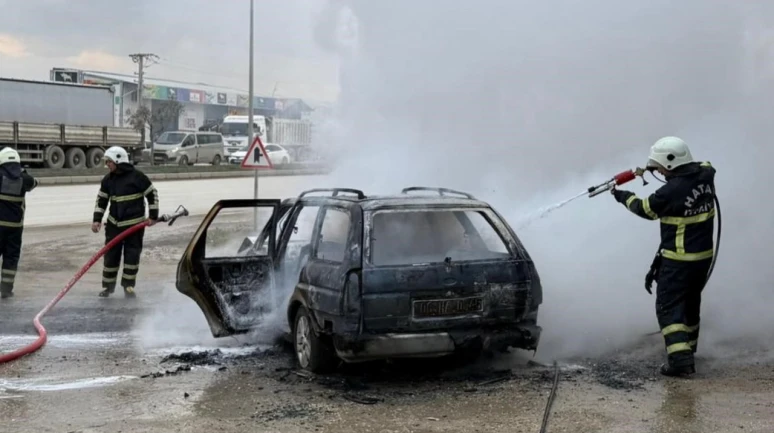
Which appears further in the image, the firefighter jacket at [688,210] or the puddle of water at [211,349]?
the puddle of water at [211,349]

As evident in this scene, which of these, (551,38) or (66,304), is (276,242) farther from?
(551,38)

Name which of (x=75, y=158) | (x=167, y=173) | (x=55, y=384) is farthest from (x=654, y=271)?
(x=75, y=158)

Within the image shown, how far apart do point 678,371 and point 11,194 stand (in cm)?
721

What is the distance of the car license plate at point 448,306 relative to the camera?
5.29 meters

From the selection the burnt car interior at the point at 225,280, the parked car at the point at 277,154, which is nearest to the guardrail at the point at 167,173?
the parked car at the point at 277,154

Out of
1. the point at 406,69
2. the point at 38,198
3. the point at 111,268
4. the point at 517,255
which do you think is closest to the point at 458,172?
the point at 406,69

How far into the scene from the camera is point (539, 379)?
556 cm

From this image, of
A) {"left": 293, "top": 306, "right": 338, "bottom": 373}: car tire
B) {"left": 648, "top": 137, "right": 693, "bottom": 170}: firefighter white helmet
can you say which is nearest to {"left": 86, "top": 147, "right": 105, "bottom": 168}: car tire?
{"left": 293, "top": 306, "right": 338, "bottom": 373}: car tire

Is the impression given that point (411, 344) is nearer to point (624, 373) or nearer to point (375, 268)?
point (375, 268)

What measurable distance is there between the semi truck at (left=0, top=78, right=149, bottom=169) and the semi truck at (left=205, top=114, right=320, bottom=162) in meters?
5.42

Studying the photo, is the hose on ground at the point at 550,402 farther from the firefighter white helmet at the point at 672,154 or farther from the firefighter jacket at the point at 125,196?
the firefighter jacket at the point at 125,196

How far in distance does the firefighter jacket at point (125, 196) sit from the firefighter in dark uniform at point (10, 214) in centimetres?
84

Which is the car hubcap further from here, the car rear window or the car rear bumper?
the car rear window

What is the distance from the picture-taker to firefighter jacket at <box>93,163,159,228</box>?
941 centimetres
